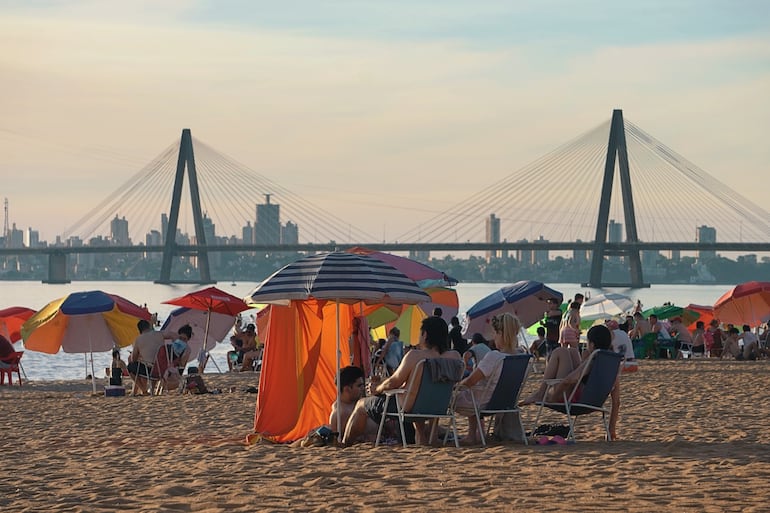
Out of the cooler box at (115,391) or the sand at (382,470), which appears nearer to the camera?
the sand at (382,470)

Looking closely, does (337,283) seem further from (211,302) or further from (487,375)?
(211,302)

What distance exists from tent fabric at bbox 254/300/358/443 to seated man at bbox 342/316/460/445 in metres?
0.83

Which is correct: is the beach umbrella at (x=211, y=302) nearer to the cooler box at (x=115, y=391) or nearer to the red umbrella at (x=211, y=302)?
the red umbrella at (x=211, y=302)

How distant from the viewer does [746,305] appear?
17.5m

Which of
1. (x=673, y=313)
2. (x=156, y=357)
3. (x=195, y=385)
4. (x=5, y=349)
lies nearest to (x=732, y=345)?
(x=673, y=313)

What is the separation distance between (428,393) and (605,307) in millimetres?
11848

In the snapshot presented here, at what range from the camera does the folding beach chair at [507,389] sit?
6461mm

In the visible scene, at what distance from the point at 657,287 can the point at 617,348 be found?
100751mm

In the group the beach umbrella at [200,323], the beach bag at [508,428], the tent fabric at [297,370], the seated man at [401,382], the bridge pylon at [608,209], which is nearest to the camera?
the seated man at [401,382]

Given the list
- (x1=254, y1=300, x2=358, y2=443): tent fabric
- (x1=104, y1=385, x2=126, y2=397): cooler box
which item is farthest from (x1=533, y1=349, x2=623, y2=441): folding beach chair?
(x1=104, y1=385, x2=126, y2=397): cooler box

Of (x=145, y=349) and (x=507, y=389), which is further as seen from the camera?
(x=145, y=349)

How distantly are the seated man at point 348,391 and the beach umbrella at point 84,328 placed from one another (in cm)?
547

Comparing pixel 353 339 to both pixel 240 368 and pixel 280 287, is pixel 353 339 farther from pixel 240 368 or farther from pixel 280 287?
pixel 240 368

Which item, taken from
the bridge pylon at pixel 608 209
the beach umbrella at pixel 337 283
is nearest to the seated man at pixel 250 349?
the beach umbrella at pixel 337 283
